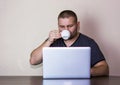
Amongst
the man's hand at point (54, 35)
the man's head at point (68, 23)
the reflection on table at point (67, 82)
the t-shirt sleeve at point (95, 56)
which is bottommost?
the reflection on table at point (67, 82)

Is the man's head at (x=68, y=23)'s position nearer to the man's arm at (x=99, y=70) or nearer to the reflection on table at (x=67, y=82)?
the man's arm at (x=99, y=70)

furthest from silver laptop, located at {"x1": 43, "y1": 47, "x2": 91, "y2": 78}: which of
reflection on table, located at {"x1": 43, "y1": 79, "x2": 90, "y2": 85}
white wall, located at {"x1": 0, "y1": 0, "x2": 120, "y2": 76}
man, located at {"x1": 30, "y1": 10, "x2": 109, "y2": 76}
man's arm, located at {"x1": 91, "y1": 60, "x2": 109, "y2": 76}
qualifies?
white wall, located at {"x1": 0, "y1": 0, "x2": 120, "y2": 76}

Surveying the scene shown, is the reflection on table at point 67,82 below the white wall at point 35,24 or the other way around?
below

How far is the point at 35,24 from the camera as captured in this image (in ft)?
8.90

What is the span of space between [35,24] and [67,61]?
1101 millimetres

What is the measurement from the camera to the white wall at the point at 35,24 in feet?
8.87

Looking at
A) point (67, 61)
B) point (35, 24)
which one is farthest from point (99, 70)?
point (35, 24)

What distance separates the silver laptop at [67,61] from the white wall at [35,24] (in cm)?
104

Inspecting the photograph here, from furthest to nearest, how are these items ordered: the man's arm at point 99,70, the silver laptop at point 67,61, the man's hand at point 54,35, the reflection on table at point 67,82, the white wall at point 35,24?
1. the white wall at point 35,24
2. the man's hand at point 54,35
3. the man's arm at point 99,70
4. the silver laptop at point 67,61
5. the reflection on table at point 67,82

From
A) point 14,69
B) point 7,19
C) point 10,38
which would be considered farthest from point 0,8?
point 14,69

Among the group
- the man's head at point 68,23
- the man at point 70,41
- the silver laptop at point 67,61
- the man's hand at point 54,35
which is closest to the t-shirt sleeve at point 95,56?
the man at point 70,41

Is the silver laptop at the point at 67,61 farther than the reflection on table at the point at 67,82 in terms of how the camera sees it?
Yes

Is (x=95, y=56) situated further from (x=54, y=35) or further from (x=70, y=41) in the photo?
(x=54, y=35)

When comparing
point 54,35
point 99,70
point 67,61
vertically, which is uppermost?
point 54,35
